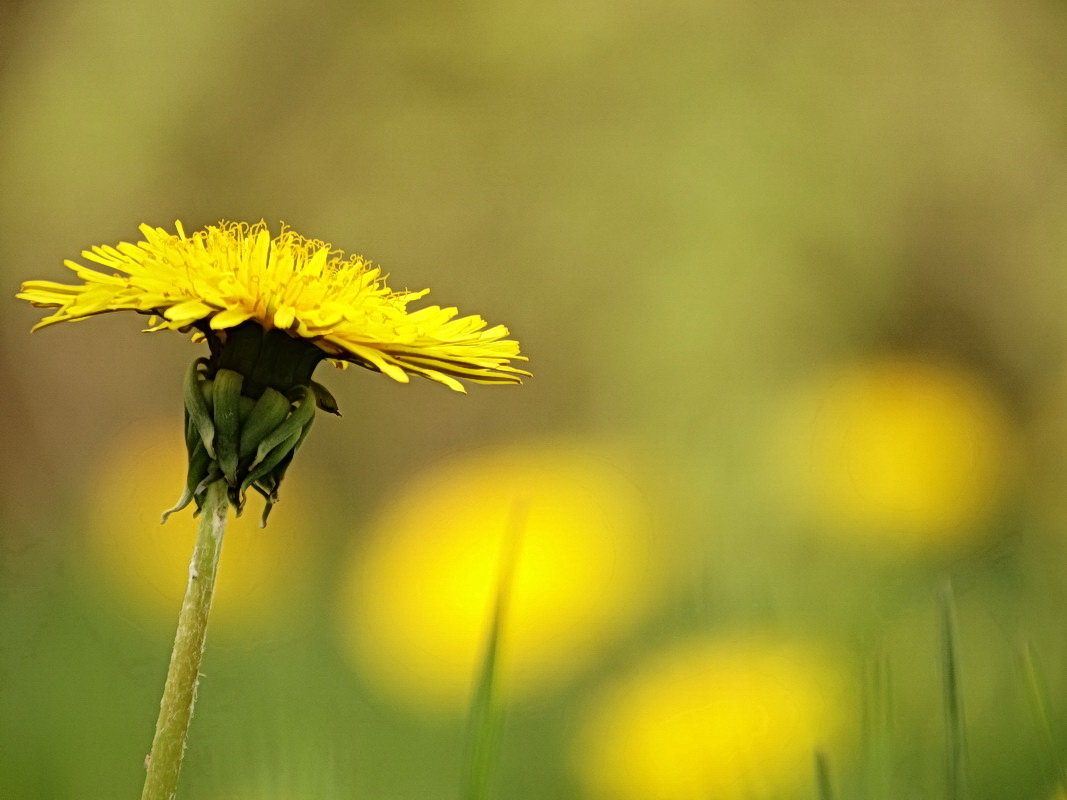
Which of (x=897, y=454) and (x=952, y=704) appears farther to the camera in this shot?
(x=897, y=454)

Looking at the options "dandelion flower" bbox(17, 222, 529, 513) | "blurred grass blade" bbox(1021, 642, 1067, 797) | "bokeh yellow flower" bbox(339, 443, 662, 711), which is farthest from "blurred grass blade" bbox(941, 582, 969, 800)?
"bokeh yellow flower" bbox(339, 443, 662, 711)

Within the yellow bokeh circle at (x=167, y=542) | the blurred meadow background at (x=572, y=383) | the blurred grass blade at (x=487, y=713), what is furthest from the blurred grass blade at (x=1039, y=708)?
the yellow bokeh circle at (x=167, y=542)

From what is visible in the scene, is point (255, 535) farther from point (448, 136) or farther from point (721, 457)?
point (448, 136)

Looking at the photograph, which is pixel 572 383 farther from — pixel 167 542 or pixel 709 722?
pixel 709 722

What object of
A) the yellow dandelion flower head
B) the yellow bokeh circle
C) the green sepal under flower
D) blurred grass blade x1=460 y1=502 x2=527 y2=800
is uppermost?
the yellow bokeh circle

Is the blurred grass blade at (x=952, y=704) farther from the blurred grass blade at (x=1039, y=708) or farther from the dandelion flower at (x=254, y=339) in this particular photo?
the dandelion flower at (x=254, y=339)

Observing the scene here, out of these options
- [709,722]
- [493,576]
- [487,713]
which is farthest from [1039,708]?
[493,576]

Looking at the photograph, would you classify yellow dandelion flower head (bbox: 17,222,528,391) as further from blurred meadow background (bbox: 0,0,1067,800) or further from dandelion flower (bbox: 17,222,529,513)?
blurred meadow background (bbox: 0,0,1067,800)
